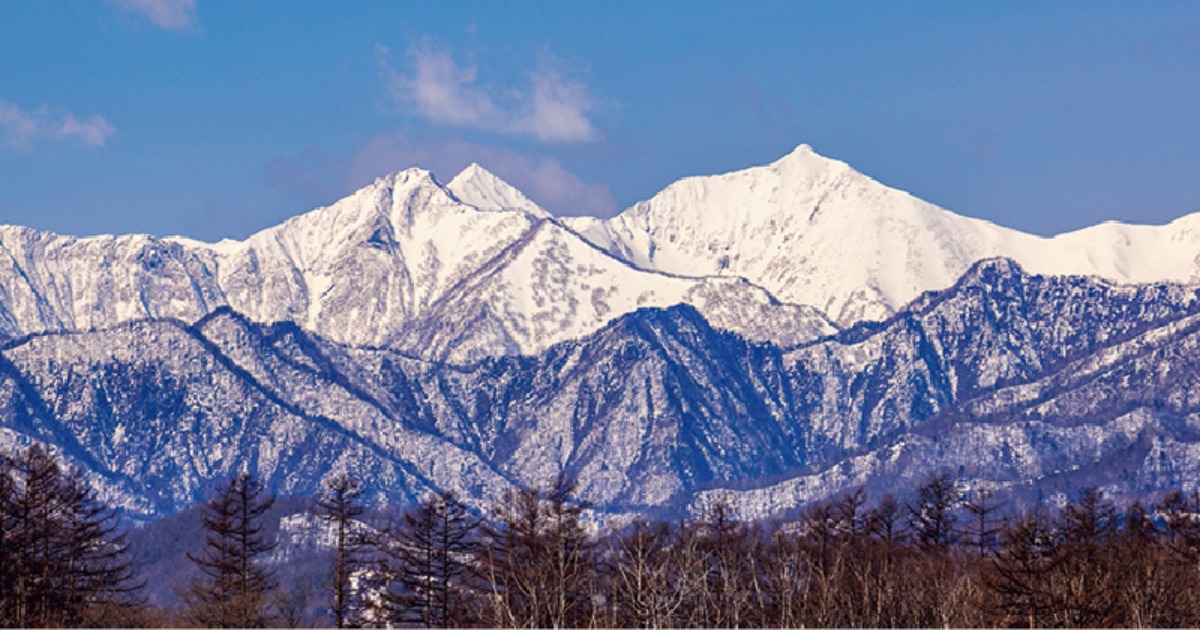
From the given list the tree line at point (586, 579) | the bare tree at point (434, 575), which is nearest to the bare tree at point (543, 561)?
the tree line at point (586, 579)

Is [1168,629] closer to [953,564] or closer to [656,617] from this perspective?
[953,564]

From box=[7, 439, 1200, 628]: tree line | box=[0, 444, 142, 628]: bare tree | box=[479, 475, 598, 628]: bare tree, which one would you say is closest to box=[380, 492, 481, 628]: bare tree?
box=[7, 439, 1200, 628]: tree line

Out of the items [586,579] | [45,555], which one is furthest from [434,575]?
[45,555]

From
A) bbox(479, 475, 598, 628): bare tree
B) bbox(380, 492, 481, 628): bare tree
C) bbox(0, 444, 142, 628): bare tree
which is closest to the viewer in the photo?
bbox(0, 444, 142, 628): bare tree

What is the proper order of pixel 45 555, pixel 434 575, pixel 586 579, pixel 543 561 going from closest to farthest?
pixel 45 555 → pixel 586 579 → pixel 543 561 → pixel 434 575

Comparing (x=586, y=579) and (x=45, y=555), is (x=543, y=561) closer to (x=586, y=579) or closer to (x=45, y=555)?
(x=586, y=579)

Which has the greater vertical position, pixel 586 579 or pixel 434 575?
pixel 434 575

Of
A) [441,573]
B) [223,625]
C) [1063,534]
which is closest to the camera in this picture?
[223,625]

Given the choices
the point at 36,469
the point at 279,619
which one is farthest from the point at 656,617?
the point at 279,619

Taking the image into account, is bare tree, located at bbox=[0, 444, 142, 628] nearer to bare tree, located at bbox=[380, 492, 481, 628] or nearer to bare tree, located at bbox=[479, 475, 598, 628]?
bare tree, located at bbox=[380, 492, 481, 628]

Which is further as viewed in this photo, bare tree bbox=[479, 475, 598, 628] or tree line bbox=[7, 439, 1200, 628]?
bare tree bbox=[479, 475, 598, 628]

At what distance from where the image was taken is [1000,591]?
12375 centimetres

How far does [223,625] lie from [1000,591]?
57.3 m

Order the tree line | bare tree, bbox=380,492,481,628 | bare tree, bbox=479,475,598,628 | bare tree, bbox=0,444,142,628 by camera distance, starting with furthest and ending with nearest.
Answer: bare tree, bbox=380,492,481,628 → bare tree, bbox=479,475,598,628 → bare tree, bbox=0,444,142,628 → the tree line
